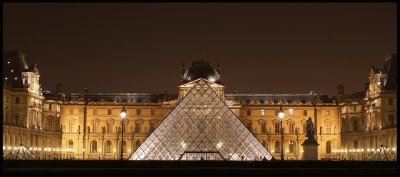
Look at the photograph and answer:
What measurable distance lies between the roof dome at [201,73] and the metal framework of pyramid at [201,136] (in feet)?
132

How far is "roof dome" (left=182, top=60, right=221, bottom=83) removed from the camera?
99062 mm

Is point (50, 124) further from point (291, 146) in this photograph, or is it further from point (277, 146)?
point (291, 146)

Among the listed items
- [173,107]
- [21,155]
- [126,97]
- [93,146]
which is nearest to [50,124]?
[93,146]

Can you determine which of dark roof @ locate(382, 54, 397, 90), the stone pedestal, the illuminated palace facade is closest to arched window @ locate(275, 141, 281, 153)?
the illuminated palace facade

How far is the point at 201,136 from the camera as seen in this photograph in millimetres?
55750

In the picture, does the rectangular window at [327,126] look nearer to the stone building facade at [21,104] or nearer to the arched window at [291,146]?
the arched window at [291,146]

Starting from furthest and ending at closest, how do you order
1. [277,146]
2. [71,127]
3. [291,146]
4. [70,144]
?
1. [277,146]
2. [291,146]
3. [71,127]
4. [70,144]

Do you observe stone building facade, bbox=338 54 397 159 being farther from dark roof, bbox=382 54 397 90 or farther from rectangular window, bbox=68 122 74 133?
rectangular window, bbox=68 122 74 133
